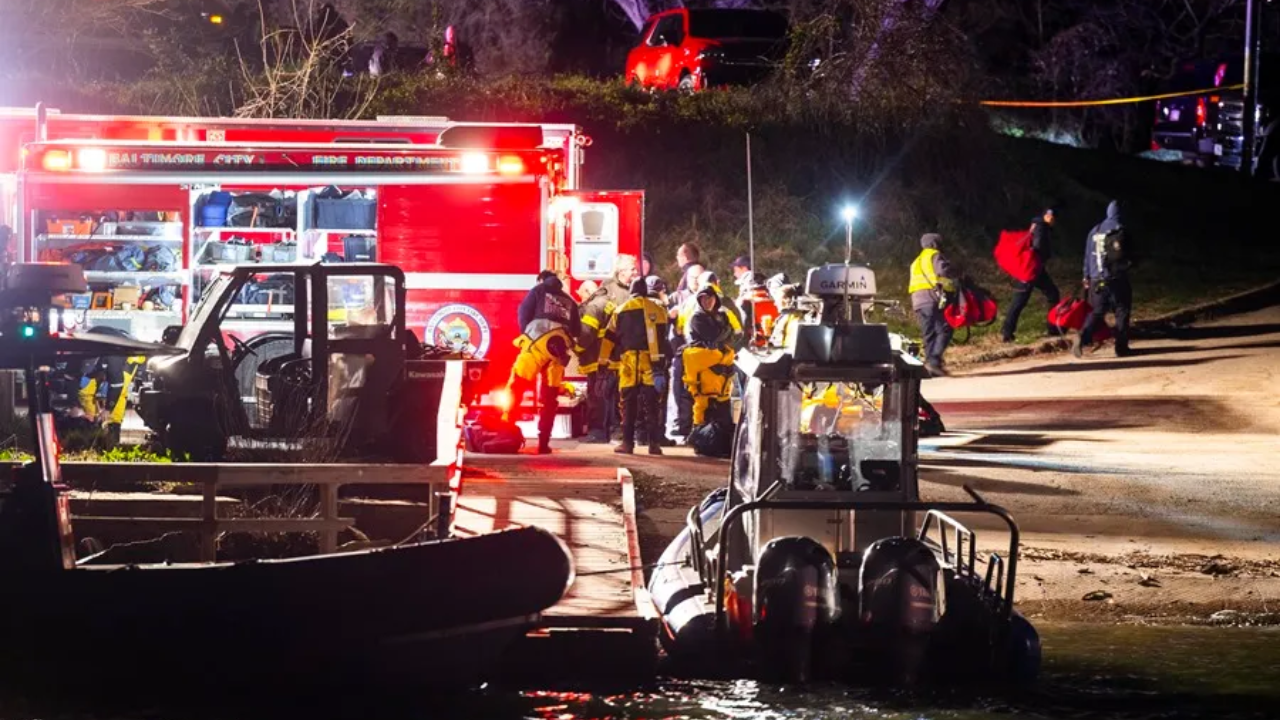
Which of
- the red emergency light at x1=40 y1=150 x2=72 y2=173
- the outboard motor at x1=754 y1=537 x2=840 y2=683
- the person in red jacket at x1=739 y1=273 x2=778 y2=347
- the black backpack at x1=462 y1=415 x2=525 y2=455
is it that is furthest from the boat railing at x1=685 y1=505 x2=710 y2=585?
the red emergency light at x1=40 y1=150 x2=72 y2=173

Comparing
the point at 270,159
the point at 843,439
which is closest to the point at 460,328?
the point at 270,159

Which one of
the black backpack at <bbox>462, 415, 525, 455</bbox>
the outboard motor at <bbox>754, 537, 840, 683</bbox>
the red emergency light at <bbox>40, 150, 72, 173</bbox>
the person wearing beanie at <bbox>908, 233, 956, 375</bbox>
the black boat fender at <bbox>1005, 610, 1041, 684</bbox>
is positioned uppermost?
the red emergency light at <bbox>40, 150, 72, 173</bbox>

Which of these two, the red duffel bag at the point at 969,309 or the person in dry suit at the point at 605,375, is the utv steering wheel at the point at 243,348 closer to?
the person in dry suit at the point at 605,375

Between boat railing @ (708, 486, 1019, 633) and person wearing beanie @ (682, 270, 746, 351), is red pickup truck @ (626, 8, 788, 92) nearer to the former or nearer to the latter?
person wearing beanie @ (682, 270, 746, 351)

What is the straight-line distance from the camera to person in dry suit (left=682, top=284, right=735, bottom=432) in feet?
48.8

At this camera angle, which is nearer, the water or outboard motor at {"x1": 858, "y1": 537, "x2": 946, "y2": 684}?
outboard motor at {"x1": 858, "y1": 537, "x2": 946, "y2": 684}

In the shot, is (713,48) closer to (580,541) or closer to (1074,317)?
(1074,317)

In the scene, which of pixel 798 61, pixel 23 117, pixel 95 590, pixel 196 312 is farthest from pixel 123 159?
pixel 798 61

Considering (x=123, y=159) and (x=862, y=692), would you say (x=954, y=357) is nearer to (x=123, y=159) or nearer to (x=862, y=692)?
(x=123, y=159)

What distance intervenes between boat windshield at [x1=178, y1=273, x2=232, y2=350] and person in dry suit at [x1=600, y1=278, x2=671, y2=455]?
330cm

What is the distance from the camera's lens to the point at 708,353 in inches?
584

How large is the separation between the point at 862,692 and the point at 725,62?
61.0 ft

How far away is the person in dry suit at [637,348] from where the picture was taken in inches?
592

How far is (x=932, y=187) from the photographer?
26.1 meters
